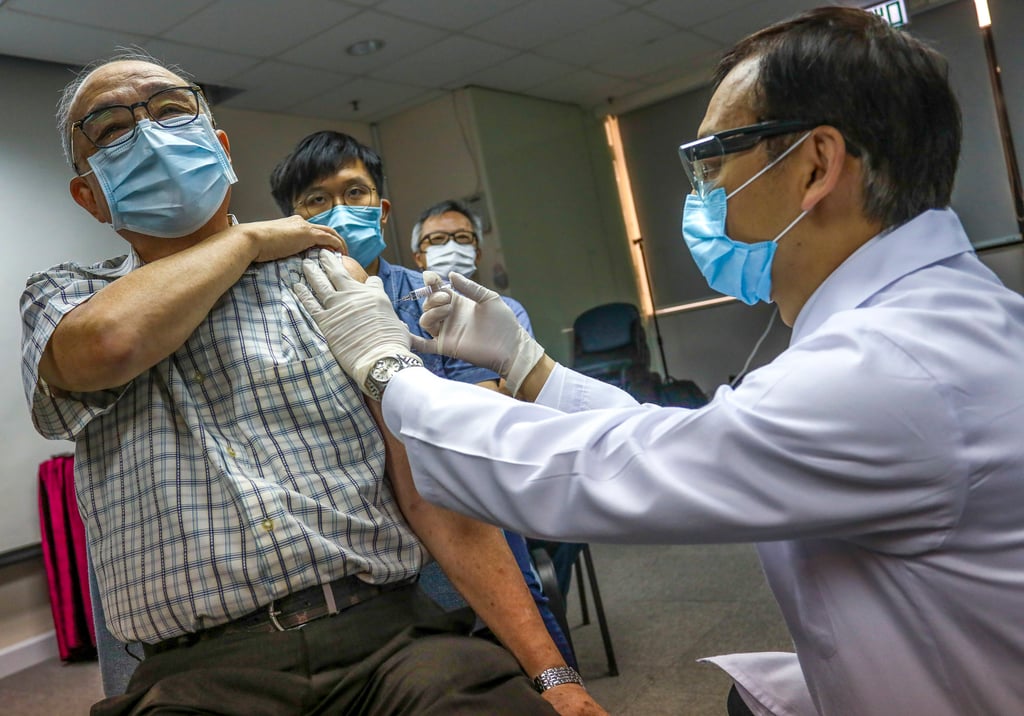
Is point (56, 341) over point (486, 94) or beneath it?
beneath

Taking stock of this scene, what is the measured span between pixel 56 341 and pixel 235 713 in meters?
0.56

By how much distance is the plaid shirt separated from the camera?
1.10 m

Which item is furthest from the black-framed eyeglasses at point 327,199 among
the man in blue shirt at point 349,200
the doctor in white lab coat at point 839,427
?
the doctor in white lab coat at point 839,427

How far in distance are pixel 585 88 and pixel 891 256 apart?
615cm

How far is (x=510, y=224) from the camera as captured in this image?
6.33m

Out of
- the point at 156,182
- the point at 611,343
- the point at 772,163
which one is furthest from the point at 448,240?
the point at 611,343

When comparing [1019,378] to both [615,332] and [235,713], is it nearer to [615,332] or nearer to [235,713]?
[235,713]

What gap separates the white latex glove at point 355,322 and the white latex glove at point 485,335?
0.14 m

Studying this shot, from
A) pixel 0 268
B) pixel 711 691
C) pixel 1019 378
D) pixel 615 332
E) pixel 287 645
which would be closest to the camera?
pixel 1019 378

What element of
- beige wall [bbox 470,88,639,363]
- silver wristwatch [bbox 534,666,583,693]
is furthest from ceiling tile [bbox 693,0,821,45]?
silver wristwatch [bbox 534,666,583,693]

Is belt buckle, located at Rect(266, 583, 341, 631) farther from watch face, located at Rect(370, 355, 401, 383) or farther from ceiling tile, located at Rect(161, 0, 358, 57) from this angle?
ceiling tile, located at Rect(161, 0, 358, 57)

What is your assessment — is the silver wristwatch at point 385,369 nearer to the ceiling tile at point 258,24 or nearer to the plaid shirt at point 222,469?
the plaid shirt at point 222,469

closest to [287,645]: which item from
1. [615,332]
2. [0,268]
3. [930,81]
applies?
[930,81]

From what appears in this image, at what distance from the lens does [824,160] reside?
995mm
